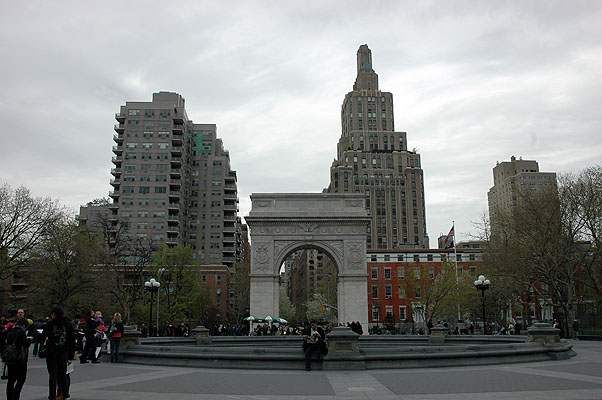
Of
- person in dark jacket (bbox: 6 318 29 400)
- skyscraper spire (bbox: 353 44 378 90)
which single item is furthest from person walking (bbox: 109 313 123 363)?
skyscraper spire (bbox: 353 44 378 90)

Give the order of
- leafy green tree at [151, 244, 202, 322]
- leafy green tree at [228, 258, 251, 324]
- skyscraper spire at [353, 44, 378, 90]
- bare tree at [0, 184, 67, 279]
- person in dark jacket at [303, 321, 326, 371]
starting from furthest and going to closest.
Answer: skyscraper spire at [353, 44, 378, 90] → leafy green tree at [228, 258, 251, 324] → leafy green tree at [151, 244, 202, 322] → bare tree at [0, 184, 67, 279] → person in dark jacket at [303, 321, 326, 371]

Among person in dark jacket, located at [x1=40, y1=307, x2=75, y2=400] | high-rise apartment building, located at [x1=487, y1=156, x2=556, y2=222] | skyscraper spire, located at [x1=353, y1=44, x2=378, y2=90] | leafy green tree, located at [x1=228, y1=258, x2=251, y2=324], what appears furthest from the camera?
high-rise apartment building, located at [x1=487, y1=156, x2=556, y2=222]

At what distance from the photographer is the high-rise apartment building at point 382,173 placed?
380 feet

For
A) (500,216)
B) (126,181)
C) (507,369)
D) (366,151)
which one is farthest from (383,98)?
(507,369)

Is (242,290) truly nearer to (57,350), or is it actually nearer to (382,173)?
(382,173)

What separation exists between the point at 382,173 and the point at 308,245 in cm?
7291

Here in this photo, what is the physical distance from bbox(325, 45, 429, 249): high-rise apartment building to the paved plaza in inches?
3792

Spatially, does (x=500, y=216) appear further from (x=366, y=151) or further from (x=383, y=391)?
(x=366, y=151)

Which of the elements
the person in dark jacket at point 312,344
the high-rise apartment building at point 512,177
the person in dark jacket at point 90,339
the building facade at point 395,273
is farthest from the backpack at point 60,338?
the high-rise apartment building at point 512,177

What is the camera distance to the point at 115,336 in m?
19.6

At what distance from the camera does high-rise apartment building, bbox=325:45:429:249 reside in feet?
380

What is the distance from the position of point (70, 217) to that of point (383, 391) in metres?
42.0

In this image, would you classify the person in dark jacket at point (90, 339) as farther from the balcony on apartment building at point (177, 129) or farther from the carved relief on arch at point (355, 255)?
the balcony on apartment building at point (177, 129)

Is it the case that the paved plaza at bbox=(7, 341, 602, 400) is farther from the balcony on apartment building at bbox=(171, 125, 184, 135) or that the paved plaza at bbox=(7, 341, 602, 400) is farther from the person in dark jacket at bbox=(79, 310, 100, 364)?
the balcony on apartment building at bbox=(171, 125, 184, 135)
